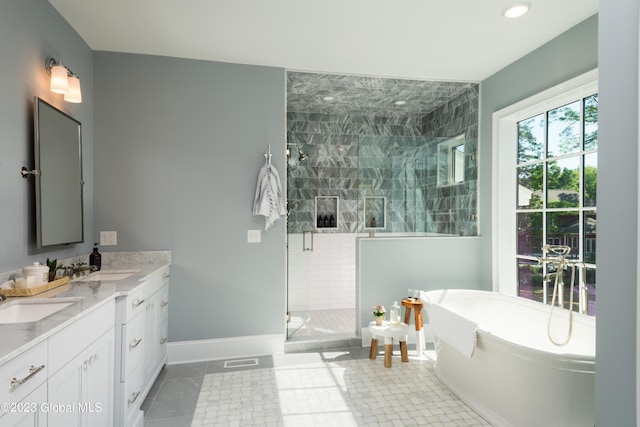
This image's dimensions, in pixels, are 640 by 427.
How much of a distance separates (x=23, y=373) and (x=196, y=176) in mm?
2292

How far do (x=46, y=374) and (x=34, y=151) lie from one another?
→ 4.86 ft

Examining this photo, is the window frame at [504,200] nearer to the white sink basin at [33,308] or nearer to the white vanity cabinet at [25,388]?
the white sink basin at [33,308]

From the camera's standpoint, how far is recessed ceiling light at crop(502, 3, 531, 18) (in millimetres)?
2406

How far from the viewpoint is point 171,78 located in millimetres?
3227

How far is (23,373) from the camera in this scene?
1.15 meters

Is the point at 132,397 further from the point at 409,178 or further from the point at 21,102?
the point at 409,178

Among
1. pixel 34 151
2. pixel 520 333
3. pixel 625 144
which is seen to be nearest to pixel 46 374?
pixel 34 151

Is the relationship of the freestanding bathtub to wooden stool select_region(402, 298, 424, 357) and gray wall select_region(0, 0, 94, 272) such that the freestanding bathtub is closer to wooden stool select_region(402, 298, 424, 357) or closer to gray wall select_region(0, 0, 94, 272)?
wooden stool select_region(402, 298, 424, 357)

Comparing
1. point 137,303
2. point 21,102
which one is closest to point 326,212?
point 137,303

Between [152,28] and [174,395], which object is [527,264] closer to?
[174,395]

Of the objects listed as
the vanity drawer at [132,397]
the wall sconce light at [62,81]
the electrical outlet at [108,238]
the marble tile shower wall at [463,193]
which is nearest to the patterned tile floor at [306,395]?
the vanity drawer at [132,397]

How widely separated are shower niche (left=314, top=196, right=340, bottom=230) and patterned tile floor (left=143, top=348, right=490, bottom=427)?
2.04m

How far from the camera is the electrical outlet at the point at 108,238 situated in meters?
3.08

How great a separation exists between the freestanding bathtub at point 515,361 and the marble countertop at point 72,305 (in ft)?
7.06
